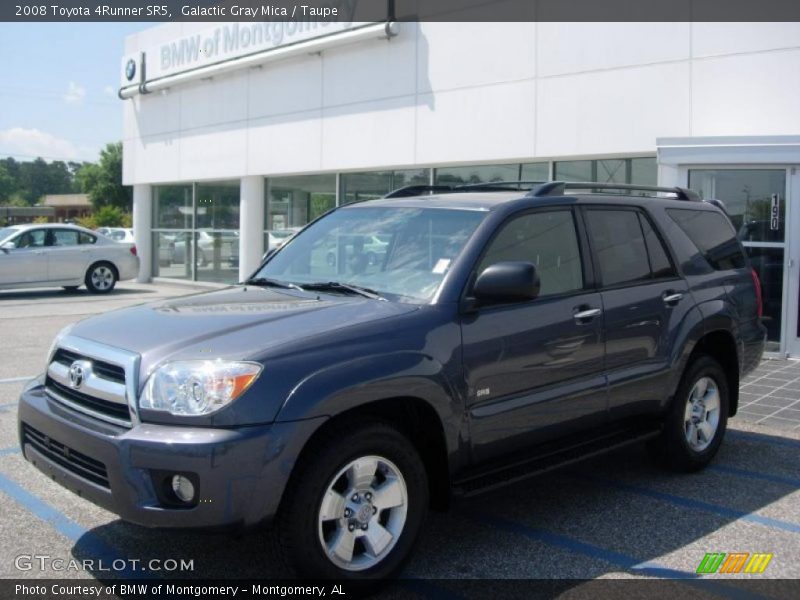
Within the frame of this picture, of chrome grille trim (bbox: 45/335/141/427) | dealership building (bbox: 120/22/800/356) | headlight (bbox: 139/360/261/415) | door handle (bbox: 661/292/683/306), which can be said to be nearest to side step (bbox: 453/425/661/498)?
door handle (bbox: 661/292/683/306)

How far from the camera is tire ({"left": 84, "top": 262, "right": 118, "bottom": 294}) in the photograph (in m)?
19.0

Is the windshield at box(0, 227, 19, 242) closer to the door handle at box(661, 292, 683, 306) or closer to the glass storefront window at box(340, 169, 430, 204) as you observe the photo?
the glass storefront window at box(340, 169, 430, 204)

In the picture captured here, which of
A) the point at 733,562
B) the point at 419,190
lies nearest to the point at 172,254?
the point at 419,190

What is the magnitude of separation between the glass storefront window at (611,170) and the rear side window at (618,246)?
6.77 m

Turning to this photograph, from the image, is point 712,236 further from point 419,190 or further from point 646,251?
point 419,190

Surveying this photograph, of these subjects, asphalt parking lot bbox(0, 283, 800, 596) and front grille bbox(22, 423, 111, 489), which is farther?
asphalt parking lot bbox(0, 283, 800, 596)

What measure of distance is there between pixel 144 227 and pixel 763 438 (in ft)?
61.8

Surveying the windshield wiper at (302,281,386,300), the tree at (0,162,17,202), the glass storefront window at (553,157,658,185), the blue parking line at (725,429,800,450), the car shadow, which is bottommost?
the car shadow

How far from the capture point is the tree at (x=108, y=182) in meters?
67.6

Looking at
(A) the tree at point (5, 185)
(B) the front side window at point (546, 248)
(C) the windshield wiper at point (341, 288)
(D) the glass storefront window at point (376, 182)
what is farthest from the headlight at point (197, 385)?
(A) the tree at point (5, 185)

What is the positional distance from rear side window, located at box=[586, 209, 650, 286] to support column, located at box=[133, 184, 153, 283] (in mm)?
19047

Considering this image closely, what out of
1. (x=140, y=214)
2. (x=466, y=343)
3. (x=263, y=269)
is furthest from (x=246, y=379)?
(x=140, y=214)

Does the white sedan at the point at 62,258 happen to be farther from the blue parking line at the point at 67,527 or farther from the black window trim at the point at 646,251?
the black window trim at the point at 646,251

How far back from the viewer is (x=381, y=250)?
4824 millimetres
